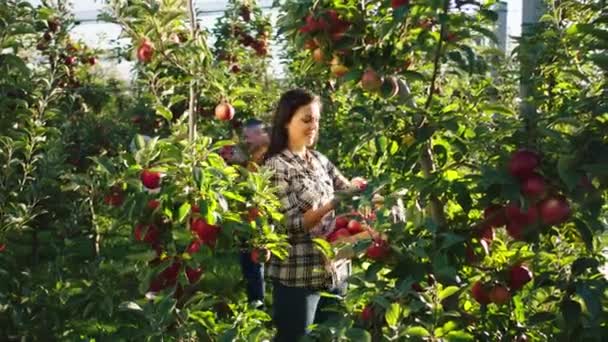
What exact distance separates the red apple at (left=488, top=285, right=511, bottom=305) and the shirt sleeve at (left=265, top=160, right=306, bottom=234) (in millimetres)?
1112

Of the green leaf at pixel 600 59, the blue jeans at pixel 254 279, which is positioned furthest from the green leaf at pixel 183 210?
the blue jeans at pixel 254 279

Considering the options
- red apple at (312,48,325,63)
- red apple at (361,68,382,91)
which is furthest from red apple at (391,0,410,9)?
red apple at (312,48,325,63)

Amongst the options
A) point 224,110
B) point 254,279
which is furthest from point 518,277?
point 254,279

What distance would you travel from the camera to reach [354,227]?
2.43 metres

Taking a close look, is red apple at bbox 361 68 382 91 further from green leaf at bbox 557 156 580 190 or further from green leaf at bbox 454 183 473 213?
green leaf at bbox 557 156 580 190

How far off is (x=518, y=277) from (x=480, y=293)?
10 cm

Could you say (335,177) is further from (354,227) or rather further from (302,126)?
(354,227)

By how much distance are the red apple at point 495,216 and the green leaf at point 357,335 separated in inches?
14.3

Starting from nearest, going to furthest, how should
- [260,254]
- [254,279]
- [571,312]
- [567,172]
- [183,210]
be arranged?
[567,172] < [571,312] < [183,210] < [260,254] < [254,279]

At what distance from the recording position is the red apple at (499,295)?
5.98ft

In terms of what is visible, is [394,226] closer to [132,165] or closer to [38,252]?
[132,165]

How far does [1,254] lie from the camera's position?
302cm

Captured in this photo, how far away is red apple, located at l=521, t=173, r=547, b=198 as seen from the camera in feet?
5.31

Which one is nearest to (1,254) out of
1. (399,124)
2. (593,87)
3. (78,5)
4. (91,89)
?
(399,124)
